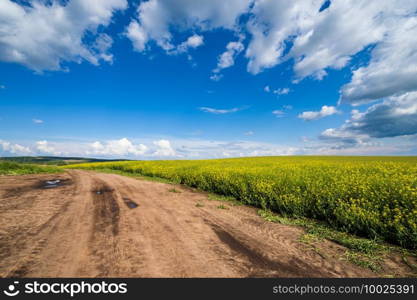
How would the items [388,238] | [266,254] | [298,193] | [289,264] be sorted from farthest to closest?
[298,193]
[388,238]
[266,254]
[289,264]

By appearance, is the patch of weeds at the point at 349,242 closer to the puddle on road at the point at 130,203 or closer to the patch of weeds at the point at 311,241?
the patch of weeds at the point at 311,241

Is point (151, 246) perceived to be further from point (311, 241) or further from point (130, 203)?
point (130, 203)

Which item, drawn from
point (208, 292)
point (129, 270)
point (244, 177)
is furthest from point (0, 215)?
point (244, 177)

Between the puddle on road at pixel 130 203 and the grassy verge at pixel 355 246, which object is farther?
the puddle on road at pixel 130 203

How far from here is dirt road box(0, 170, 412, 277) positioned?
9.93ft

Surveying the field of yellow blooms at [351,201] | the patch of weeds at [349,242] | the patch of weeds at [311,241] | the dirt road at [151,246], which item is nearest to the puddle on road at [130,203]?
the dirt road at [151,246]

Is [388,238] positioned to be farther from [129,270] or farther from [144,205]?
[144,205]

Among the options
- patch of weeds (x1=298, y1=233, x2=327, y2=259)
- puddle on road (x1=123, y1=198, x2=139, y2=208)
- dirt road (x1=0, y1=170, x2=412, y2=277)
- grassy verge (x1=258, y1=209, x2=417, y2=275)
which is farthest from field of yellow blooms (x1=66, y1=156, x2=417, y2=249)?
puddle on road (x1=123, y1=198, x2=139, y2=208)

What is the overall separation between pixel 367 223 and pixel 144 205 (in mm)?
7008

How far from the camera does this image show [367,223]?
15.6 feet

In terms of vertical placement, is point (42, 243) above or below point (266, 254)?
above

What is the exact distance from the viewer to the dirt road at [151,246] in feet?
9.93

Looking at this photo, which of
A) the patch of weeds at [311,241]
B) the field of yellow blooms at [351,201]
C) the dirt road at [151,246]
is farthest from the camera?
the field of yellow blooms at [351,201]

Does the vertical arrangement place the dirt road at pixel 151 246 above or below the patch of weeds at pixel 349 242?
above
